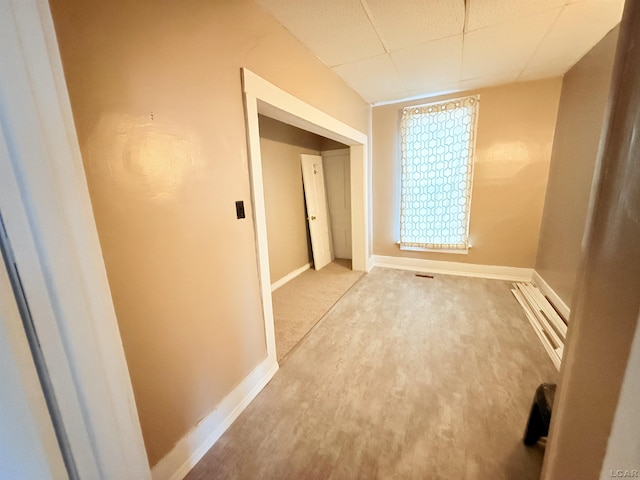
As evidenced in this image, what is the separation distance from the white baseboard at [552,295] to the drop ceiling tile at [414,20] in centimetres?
251

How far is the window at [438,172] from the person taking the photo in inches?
131

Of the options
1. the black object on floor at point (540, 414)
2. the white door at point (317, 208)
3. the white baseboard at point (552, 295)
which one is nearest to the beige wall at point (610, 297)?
the black object on floor at point (540, 414)

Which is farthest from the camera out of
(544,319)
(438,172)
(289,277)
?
(289,277)

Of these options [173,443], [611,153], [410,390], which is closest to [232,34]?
[611,153]

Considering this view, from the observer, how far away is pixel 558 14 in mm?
1793

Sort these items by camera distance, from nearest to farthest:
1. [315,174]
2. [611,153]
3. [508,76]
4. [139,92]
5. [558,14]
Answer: [611,153], [139,92], [558,14], [508,76], [315,174]

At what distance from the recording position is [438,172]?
3.51 meters

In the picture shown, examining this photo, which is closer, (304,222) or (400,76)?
(400,76)

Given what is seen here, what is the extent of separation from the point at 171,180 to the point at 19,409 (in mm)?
862

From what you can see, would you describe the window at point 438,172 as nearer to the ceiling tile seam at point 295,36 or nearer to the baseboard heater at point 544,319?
the baseboard heater at point 544,319

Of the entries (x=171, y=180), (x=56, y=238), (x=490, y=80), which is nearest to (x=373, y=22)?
(x=171, y=180)

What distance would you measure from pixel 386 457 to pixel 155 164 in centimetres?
176

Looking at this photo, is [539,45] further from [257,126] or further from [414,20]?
[257,126]

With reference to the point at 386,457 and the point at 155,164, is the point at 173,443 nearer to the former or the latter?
the point at 386,457
